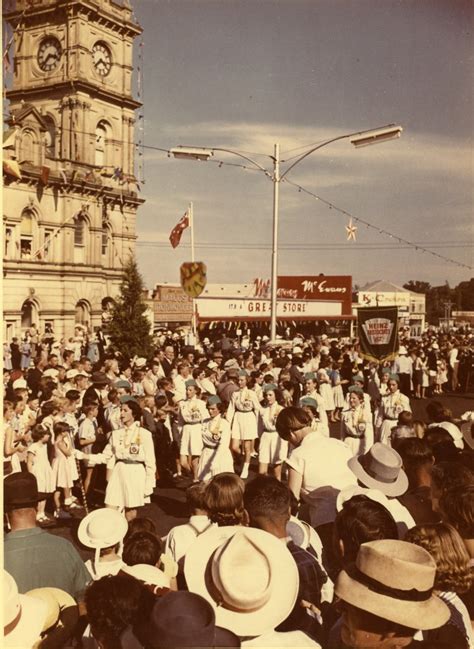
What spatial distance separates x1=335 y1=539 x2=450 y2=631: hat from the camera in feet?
9.33

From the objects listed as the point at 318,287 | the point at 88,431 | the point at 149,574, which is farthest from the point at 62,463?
the point at 318,287

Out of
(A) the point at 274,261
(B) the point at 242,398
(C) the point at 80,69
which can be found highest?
(C) the point at 80,69

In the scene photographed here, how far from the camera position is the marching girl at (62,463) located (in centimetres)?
921

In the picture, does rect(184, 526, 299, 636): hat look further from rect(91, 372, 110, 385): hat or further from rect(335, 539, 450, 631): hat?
rect(91, 372, 110, 385): hat

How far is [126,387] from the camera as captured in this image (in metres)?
11.8

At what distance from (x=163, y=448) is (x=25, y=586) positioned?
26.7 ft

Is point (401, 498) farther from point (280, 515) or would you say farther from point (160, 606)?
point (160, 606)

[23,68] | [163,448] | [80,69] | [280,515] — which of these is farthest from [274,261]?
[23,68]

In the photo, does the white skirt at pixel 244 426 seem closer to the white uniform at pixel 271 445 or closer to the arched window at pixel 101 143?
the white uniform at pixel 271 445

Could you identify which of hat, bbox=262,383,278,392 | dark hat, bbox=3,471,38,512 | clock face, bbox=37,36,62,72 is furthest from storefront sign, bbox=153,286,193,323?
dark hat, bbox=3,471,38,512

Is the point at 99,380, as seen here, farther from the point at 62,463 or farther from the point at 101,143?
the point at 101,143

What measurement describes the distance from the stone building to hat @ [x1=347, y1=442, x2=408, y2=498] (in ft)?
94.7

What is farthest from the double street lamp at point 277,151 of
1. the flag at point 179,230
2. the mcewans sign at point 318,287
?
the mcewans sign at point 318,287

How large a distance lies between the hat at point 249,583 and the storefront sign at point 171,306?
102 feet
